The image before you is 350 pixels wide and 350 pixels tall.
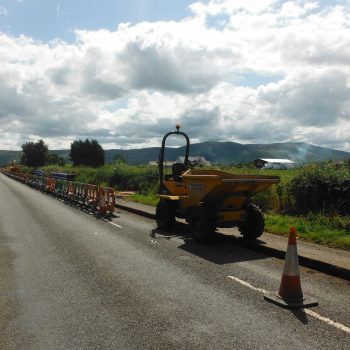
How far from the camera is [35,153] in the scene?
91.1 metres

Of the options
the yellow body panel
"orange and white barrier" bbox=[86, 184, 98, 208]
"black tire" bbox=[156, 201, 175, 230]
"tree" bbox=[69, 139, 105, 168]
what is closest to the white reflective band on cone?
the yellow body panel

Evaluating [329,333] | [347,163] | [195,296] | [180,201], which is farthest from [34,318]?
[347,163]

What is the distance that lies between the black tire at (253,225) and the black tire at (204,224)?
953 millimetres

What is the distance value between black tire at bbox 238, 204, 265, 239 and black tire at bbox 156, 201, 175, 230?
78.4 inches

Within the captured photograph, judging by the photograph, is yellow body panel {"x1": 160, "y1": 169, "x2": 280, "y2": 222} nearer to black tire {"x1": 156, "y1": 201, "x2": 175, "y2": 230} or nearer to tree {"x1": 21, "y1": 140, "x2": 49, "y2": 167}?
black tire {"x1": 156, "y1": 201, "x2": 175, "y2": 230}

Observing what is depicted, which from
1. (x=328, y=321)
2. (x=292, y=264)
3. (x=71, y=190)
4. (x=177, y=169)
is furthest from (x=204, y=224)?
(x=71, y=190)

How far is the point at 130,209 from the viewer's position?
54.5 feet

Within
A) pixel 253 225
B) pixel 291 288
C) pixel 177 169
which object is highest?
pixel 177 169

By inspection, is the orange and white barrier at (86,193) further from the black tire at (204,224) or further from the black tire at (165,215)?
the black tire at (204,224)

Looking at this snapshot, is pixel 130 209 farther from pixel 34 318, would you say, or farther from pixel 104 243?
pixel 34 318

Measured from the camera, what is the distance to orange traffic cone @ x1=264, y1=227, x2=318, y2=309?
539 centimetres

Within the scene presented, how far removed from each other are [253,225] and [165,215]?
2.50m

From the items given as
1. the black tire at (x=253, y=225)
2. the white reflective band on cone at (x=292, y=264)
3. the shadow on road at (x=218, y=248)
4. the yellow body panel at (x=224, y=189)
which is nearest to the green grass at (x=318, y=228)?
the black tire at (x=253, y=225)

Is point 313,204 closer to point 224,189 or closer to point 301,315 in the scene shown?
point 224,189
